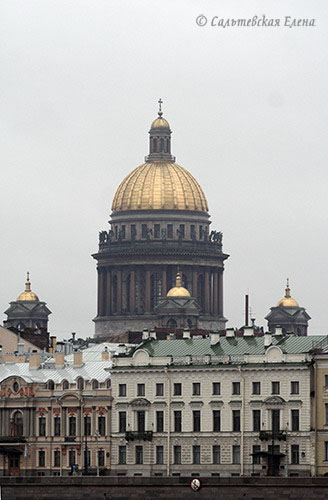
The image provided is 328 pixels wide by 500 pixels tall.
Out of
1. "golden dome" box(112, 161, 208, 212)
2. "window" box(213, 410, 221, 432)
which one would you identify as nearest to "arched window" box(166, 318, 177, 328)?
"golden dome" box(112, 161, 208, 212)

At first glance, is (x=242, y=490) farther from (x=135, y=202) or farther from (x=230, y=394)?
(x=135, y=202)

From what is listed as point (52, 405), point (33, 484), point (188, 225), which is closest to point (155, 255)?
point (188, 225)

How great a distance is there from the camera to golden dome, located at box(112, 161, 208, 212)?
621ft

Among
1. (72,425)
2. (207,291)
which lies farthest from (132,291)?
(72,425)

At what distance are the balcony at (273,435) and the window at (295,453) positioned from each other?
583 mm

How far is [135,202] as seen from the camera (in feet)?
624

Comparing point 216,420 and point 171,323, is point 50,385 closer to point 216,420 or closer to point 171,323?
point 216,420

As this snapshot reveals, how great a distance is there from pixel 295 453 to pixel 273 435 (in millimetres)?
1244

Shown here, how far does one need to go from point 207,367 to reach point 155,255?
2928 inches

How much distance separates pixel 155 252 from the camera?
187 meters

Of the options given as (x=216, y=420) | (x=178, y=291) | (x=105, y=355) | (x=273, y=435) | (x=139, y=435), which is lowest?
(x=273, y=435)

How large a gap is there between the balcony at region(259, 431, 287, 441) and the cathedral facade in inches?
2918

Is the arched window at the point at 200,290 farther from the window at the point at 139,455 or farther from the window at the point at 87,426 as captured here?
the window at the point at 139,455

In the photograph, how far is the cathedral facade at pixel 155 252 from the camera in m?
187
